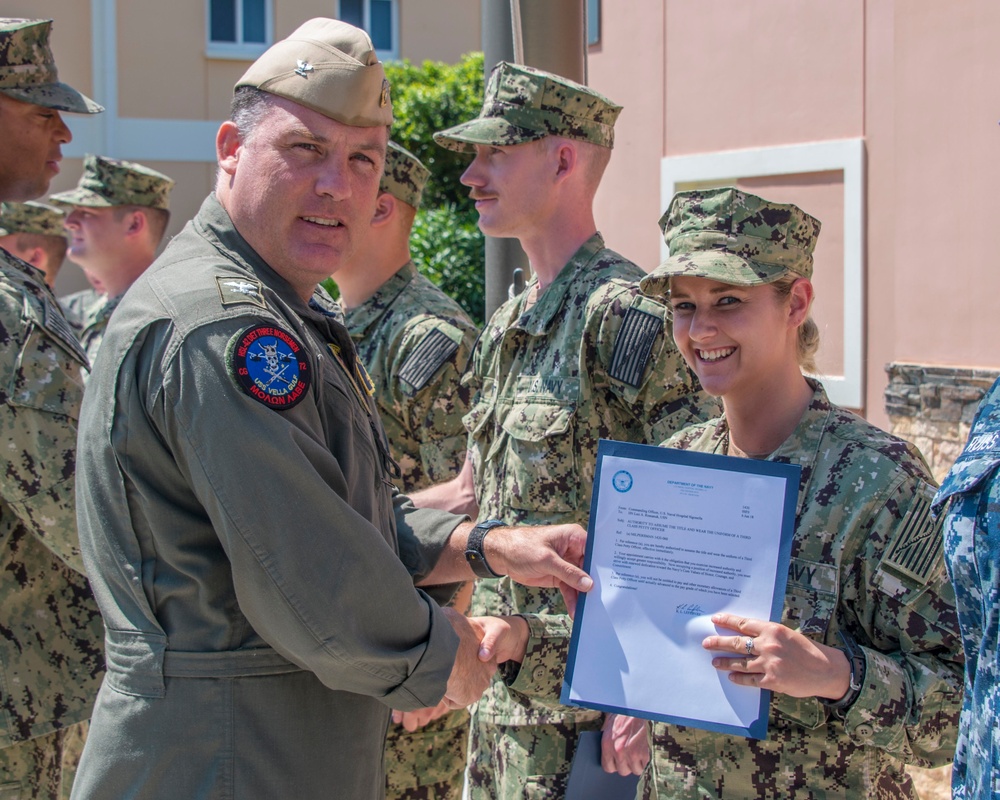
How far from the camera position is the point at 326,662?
6.45ft

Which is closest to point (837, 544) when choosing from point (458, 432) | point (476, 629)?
point (476, 629)

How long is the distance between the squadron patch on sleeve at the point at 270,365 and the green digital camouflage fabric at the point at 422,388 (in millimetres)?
1842

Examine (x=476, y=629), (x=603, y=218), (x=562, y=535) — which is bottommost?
(x=476, y=629)

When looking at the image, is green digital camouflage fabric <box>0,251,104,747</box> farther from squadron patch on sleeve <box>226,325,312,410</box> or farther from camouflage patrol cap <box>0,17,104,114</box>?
squadron patch on sleeve <box>226,325,312,410</box>

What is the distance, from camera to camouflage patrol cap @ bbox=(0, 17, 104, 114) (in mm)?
3252

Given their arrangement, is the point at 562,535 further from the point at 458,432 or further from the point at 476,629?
the point at 458,432

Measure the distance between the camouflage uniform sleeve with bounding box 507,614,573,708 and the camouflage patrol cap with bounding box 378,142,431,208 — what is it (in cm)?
216

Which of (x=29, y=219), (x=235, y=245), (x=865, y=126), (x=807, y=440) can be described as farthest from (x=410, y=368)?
(x=865, y=126)

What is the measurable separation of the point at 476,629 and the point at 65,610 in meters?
1.47

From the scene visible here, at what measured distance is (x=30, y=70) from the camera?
10.9 feet

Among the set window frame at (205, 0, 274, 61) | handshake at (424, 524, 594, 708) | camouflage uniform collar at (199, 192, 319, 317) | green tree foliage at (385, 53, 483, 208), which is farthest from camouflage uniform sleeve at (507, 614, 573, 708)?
window frame at (205, 0, 274, 61)

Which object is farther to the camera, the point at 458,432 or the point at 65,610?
the point at 458,432

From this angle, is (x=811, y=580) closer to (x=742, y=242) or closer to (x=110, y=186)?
(x=742, y=242)

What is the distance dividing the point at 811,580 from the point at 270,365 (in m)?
1.13
